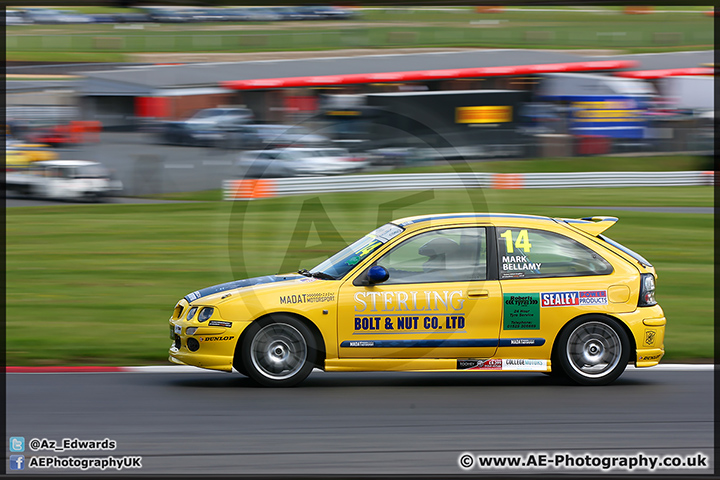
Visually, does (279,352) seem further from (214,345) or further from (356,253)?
(356,253)

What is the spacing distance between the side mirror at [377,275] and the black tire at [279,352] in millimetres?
698

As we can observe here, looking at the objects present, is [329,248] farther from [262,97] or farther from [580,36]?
[580,36]

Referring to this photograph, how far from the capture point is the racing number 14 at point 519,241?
703 centimetres

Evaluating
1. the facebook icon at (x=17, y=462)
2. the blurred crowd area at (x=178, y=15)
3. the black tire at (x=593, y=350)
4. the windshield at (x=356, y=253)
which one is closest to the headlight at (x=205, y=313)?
the windshield at (x=356, y=253)

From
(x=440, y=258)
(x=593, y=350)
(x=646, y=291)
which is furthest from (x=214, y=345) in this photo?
(x=646, y=291)

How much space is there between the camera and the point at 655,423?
5973 mm

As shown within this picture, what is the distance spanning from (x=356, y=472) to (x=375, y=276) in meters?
2.15

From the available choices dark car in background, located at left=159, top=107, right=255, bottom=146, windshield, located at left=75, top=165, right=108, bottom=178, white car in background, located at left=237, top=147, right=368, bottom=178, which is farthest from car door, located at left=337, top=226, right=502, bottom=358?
dark car in background, located at left=159, top=107, right=255, bottom=146

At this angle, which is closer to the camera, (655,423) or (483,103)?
(655,423)

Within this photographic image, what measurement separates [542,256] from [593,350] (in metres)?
0.94

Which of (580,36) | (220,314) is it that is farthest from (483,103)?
(220,314)

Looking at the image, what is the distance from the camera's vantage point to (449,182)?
63.9 ft

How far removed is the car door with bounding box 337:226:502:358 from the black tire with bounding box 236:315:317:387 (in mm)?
313

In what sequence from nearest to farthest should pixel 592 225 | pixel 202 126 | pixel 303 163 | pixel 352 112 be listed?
pixel 592 225
pixel 303 163
pixel 202 126
pixel 352 112
